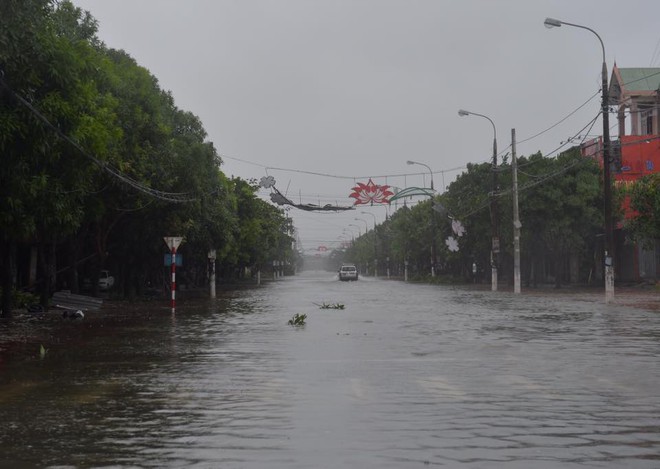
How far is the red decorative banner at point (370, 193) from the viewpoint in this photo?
1928 inches

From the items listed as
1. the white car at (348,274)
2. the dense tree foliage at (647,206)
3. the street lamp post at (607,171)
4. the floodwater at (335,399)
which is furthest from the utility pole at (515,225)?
the white car at (348,274)

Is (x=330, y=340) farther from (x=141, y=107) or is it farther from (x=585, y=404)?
(x=141, y=107)

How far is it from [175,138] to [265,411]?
92.4 ft

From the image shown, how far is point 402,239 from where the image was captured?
10300cm

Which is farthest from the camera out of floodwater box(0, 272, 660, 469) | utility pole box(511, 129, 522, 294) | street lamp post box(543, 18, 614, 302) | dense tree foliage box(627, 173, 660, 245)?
utility pole box(511, 129, 522, 294)

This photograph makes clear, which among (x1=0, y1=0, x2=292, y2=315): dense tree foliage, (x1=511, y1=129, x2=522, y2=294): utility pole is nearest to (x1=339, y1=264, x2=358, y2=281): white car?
(x1=0, y1=0, x2=292, y2=315): dense tree foliage

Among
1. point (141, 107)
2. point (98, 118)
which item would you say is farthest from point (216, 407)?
point (141, 107)

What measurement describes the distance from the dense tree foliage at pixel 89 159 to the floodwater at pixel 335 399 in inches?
168

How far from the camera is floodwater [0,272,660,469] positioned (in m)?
6.77

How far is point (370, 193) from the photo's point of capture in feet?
161

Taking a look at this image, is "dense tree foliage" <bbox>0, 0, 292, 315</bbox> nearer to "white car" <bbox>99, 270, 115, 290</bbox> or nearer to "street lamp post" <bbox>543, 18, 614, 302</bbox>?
"white car" <bbox>99, 270, 115, 290</bbox>

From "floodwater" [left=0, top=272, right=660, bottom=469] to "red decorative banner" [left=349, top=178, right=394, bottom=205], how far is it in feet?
98.3

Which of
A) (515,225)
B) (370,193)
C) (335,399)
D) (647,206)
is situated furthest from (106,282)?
(335,399)

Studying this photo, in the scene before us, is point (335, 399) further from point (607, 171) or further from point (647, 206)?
point (647, 206)
